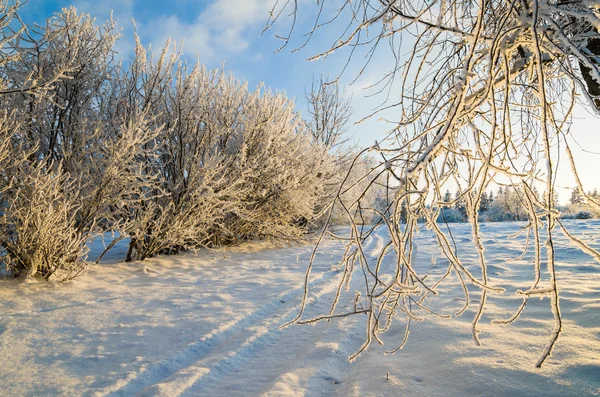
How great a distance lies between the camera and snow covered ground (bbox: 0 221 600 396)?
191 centimetres

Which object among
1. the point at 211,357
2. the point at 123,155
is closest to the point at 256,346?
the point at 211,357

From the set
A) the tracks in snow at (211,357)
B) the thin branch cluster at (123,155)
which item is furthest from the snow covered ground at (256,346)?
the thin branch cluster at (123,155)

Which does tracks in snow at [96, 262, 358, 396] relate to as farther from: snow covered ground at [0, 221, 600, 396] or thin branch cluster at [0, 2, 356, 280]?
thin branch cluster at [0, 2, 356, 280]

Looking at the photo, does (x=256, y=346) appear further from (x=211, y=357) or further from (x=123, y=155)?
(x=123, y=155)

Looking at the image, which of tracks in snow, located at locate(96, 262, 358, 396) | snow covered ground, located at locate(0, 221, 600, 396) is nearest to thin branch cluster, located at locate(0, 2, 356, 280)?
snow covered ground, located at locate(0, 221, 600, 396)

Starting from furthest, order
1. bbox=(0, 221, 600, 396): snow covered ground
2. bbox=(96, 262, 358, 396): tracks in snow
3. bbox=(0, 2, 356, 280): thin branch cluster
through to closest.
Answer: bbox=(0, 2, 356, 280): thin branch cluster < bbox=(96, 262, 358, 396): tracks in snow < bbox=(0, 221, 600, 396): snow covered ground

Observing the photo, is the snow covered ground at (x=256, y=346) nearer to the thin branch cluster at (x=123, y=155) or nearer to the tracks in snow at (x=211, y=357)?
the tracks in snow at (x=211, y=357)

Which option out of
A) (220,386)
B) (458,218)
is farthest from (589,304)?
(458,218)

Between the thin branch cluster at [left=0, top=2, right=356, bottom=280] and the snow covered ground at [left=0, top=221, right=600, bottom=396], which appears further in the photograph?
the thin branch cluster at [left=0, top=2, right=356, bottom=280]

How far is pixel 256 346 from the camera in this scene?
2.76 m

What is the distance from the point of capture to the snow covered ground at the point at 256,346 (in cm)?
191

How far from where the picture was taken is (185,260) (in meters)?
6.21

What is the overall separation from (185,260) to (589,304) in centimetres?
565

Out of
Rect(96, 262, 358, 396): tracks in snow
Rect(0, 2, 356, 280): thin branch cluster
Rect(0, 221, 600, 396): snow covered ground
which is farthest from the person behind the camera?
Rect(0, 2, 356, 280): thin branch cluster
